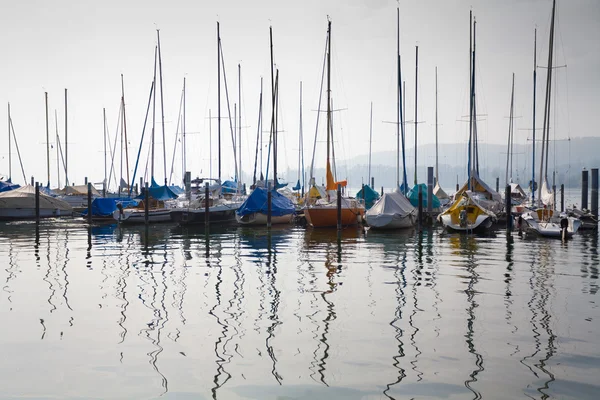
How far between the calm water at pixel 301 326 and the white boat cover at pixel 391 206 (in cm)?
1220

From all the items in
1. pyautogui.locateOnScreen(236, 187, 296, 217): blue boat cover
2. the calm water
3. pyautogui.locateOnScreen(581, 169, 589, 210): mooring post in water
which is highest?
pyautogui.locateOnScreen(581, 169, 589, 210): mooring post in water

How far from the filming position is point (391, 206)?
36.0 metres

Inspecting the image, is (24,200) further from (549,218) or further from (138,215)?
(549,218)

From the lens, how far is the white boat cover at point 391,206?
35719 mm

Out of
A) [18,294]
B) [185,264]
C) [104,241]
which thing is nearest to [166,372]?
[18,294]

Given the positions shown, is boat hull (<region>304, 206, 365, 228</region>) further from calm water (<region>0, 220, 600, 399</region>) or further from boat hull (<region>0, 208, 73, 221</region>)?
boat hull (<region>0, 208, 73, 221</region>)

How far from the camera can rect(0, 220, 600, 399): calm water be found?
8.67 meters

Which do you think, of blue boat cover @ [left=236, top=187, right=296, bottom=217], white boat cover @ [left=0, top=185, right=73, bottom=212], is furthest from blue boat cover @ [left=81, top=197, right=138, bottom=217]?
blue boat cover @ [left=236, top=187, right=296, bottom=217]

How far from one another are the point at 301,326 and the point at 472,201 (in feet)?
79.6

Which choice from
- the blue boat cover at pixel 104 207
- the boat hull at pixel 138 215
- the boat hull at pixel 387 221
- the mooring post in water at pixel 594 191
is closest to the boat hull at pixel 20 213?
the blue boat cover at pixel 104 207

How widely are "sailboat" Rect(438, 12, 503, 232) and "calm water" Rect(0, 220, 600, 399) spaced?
9.53 m

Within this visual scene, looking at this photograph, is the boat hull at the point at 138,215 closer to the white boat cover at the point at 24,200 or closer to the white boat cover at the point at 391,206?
the white boat cover at the point at 24,200

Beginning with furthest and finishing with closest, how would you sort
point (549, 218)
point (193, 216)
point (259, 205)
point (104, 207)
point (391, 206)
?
point (104, 207), point (193, 216), point (259, 205), point (391, 206), point (549, 218)

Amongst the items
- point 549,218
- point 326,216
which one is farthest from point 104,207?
point 549,218
